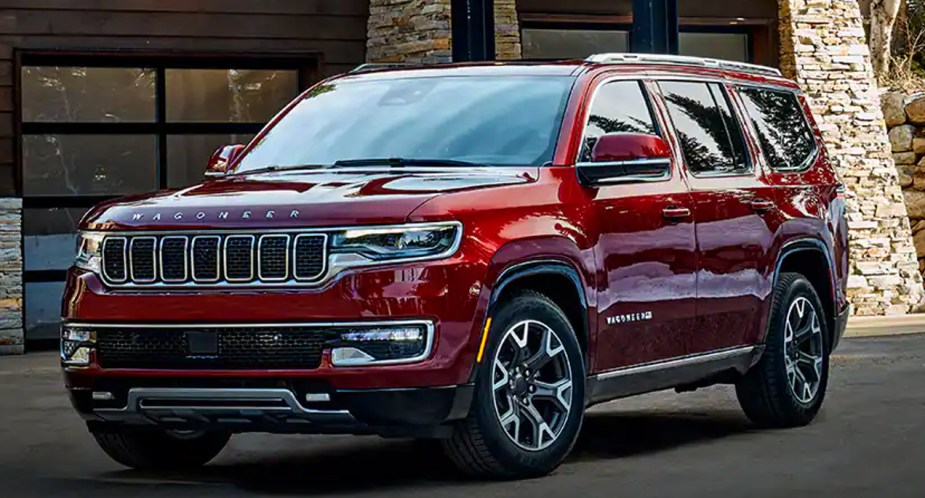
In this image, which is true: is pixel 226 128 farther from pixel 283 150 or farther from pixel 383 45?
pixel 283 150

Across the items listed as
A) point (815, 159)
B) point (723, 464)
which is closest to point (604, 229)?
point (723, 464)

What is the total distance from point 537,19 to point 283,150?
12.2m

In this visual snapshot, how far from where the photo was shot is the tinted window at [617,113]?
31.1ft

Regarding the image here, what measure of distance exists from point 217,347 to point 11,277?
11623mm

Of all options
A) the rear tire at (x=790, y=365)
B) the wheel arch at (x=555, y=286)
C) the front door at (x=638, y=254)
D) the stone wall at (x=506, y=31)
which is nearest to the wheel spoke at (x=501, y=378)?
the wheel arch at (x=555, y=286)

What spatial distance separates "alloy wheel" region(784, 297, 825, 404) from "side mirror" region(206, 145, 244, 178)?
3.15 meters

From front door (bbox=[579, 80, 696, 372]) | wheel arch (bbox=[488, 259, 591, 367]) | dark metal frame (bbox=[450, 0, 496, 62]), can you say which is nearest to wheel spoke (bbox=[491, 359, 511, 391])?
wheel arch (bbox=[488, 259, 591, 367])

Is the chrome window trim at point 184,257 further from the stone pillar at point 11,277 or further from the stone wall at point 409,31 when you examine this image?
the stone wall at point 409,31

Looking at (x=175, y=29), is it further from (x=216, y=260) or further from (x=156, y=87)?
(x=216, y=260)

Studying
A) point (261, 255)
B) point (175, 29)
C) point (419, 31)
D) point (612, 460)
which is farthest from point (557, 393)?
point (175, 29)

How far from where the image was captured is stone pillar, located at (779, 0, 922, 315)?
23.3m

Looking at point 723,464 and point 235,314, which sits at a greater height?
point 235,314

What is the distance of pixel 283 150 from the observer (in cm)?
A: 983

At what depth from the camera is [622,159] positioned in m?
9.13
